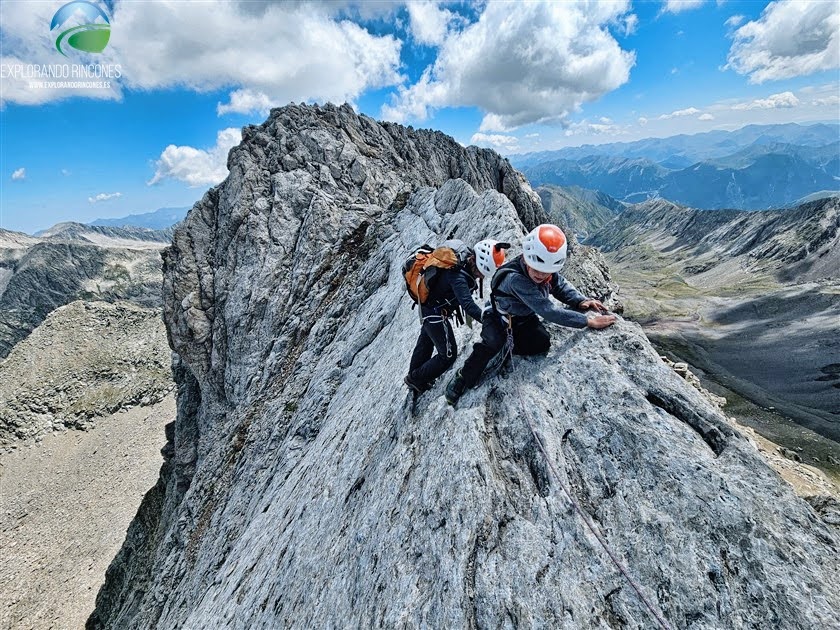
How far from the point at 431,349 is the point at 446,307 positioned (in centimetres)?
175

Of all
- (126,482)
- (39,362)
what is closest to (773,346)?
(126,482)

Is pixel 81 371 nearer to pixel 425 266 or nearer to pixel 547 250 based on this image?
pixel 425 266

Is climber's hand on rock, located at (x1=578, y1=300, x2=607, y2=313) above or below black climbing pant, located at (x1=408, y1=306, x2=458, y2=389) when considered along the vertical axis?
above

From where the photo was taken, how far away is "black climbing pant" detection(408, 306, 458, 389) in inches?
468

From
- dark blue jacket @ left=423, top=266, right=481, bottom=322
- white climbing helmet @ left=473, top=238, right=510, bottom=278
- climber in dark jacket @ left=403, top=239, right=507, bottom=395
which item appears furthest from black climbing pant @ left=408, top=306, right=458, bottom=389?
white climbing helmet @ left=473, top=238, right=510, bottom=278

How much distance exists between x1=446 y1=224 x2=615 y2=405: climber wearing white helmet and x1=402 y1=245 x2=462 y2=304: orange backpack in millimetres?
1668

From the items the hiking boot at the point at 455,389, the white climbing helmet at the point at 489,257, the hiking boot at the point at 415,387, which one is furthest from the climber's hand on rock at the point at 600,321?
the hiking boot at the point at 415,387

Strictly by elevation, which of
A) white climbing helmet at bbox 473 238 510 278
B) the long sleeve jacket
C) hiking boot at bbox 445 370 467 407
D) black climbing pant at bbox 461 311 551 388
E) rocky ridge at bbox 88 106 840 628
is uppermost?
white climbing helmet at bbox 473 238 510 278

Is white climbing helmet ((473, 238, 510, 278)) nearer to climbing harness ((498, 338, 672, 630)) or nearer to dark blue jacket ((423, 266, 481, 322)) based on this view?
dark blue jacket ((423, 266, 481, 322))

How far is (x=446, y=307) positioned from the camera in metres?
11.8

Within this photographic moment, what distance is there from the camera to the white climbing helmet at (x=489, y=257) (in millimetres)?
10609

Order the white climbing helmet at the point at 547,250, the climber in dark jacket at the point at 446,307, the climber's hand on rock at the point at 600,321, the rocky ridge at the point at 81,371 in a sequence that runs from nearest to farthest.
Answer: the white climbing helmet at the point at 547,250, the climber's hand on rock at the point at 600,321, the climber in dark jacket at the point at 446,307, the rocky ridge at the point at 81,371

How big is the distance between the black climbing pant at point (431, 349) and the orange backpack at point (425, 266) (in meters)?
0.57

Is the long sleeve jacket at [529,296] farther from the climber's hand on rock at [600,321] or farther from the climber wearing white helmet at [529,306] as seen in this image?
the climber's hand on rock at [600,321]
